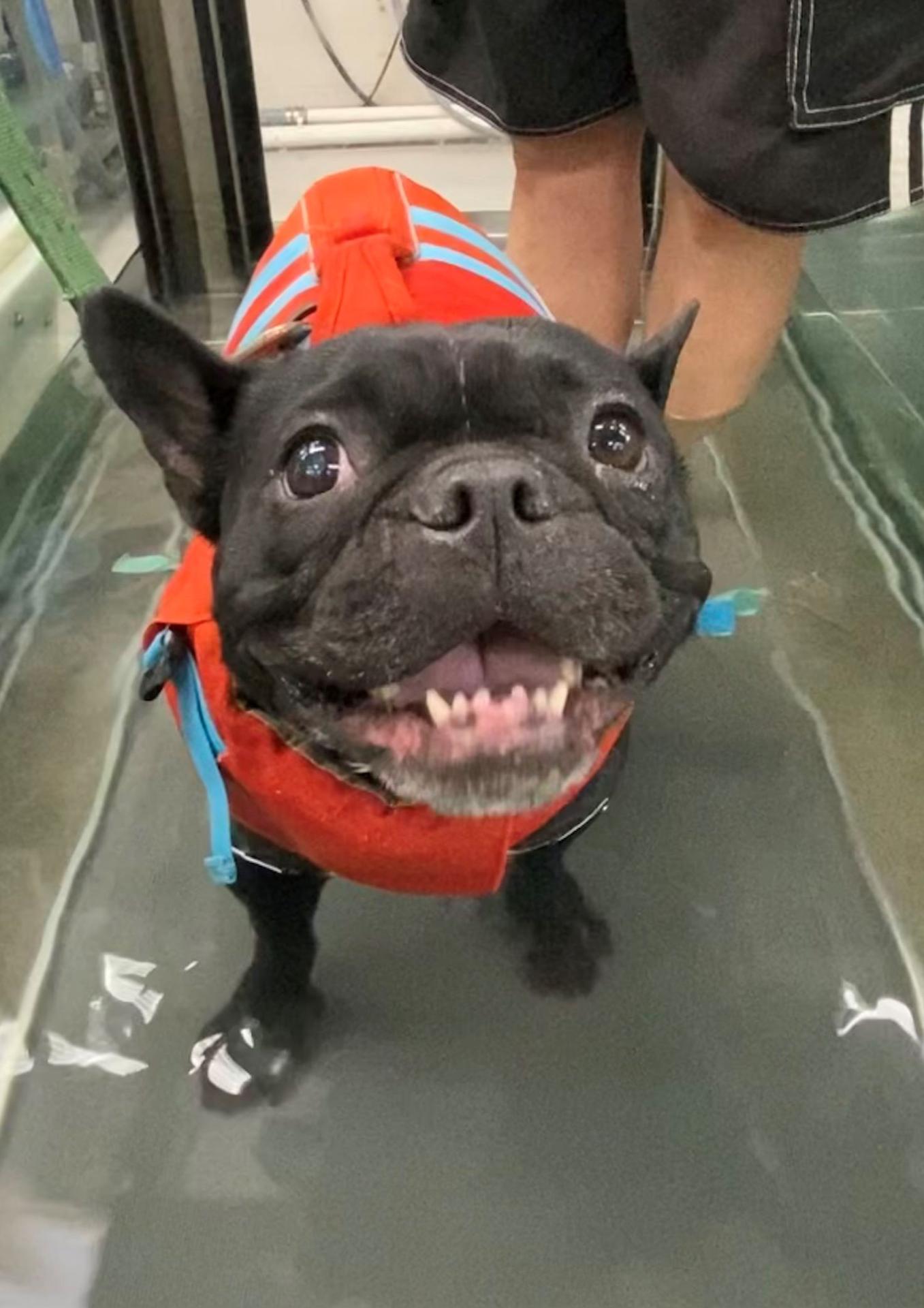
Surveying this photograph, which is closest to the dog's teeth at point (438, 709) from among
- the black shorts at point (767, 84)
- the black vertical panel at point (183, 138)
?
→ the black shorts at point (767, 84)

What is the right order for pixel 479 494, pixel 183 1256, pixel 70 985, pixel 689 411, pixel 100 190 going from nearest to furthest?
pixel 479 494 → pixel 183 1256 → pixel 70 985 → pixel 689 411 → pixel 100 190

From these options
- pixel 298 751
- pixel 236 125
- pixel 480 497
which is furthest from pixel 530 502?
pixel 236 125

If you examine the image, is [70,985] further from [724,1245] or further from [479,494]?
[479,494]

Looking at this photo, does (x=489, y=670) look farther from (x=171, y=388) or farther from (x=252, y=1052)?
(x=252, y=1052)

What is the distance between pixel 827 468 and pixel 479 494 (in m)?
1.24

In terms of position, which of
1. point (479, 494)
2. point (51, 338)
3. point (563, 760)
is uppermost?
point (479, 494)

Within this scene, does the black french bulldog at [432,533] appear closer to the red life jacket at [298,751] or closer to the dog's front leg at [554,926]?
the red life jacket at [298,751]

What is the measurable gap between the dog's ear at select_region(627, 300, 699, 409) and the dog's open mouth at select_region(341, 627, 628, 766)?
291mm

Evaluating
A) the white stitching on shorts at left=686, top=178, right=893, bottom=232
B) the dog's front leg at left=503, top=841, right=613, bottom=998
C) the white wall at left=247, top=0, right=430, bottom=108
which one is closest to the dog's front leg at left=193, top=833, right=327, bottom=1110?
the dog's front leg at left=503, top=841, right=613, bottom=998

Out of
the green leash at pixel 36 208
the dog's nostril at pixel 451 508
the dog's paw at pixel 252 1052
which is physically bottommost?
the dog's paw at pixel 252 1052

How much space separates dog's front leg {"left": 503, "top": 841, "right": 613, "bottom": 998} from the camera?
114cm

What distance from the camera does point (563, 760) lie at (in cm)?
75

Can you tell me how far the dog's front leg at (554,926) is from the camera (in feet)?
3.73

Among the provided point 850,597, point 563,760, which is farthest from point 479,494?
point 850,597
